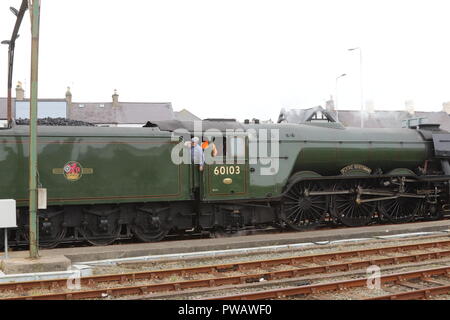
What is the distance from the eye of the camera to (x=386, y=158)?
577 inches

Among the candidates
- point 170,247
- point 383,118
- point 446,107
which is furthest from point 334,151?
point 446,107

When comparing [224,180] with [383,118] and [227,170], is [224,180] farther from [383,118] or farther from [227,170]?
[383,118]

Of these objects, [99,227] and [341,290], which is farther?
[99,227]

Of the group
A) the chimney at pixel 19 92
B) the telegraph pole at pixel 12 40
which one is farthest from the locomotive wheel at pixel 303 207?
the chimney at pixel 19 92

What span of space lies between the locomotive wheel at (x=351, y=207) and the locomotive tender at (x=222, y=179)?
3cm

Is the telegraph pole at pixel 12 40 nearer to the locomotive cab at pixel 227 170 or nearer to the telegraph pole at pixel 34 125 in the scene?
the telegraph pole at pixel 34 125

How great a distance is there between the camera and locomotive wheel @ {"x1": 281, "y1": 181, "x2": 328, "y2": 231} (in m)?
13.4

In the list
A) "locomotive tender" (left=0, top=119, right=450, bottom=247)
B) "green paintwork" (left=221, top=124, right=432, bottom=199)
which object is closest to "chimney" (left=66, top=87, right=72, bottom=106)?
"locomotive tender" (left=0, top=119, right=450, bottom=247)

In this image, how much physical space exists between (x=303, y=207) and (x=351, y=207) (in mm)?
1662

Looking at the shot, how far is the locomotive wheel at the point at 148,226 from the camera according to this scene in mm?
11969

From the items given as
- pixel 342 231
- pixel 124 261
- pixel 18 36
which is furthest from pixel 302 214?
pixel 18 36

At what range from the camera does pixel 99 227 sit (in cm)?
1154
